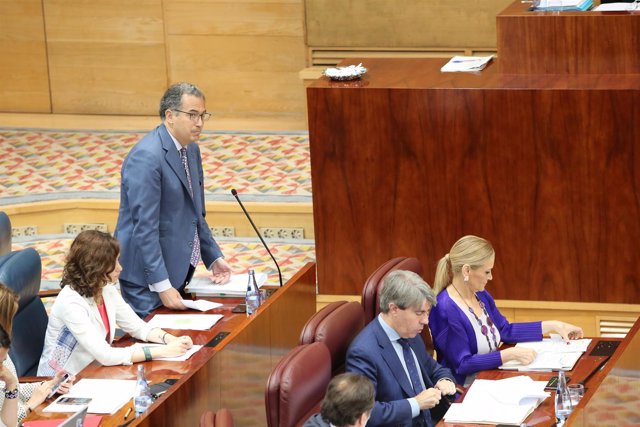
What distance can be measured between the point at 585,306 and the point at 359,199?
3.75 feet

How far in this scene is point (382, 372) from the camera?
418 centimetres

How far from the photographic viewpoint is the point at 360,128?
5.53m

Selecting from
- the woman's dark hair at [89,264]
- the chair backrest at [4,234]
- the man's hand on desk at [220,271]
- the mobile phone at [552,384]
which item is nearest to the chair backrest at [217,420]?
the woman's dark hair at [89,264]

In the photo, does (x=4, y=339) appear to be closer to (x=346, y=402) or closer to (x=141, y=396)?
(x=141, y=396)

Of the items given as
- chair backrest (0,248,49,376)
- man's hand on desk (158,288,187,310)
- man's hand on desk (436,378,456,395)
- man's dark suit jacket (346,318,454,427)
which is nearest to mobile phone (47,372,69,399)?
chair backrest (0,248,49,376)

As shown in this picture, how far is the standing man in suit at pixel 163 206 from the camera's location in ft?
15.7

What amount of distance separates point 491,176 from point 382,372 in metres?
1.55

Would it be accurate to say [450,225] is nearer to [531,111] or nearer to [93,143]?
[531,111]

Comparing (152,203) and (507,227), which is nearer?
(152,203)

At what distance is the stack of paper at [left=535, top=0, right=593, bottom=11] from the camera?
18.4 feet

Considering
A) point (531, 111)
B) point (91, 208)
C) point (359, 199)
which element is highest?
point (531, 111)

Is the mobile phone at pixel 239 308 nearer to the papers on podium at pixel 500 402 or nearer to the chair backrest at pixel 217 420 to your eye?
the papers on podium at pixel 500 402

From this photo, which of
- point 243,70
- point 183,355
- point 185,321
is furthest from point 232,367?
point 243,70

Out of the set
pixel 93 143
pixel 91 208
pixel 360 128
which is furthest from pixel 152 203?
pixel 93 143
